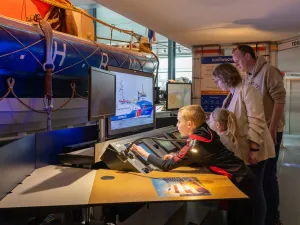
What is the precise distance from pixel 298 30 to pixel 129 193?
2782mm

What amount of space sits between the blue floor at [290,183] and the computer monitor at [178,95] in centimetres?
152

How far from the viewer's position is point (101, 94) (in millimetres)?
1549

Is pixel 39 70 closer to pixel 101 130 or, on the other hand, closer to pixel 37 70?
pixel 37 70

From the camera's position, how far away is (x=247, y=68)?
2357 millimetres

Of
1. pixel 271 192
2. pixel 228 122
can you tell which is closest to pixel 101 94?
pixel 228 122

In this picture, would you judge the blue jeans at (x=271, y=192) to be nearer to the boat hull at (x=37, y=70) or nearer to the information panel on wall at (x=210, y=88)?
the boat hull at (x=37, y=70)

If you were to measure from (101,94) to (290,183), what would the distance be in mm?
2914

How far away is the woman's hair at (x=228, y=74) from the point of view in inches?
79.1

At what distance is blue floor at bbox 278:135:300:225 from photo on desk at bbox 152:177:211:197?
152 cm

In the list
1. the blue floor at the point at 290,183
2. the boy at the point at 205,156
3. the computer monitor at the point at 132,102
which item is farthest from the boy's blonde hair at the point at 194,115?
the blue floor at the point at 290,183

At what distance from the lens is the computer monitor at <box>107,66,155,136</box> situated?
1.86 meters

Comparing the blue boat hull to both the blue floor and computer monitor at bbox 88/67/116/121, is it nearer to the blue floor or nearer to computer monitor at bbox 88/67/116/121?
computer monitor at bbox 88/67/116/121

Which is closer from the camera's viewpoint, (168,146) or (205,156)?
(205,156)

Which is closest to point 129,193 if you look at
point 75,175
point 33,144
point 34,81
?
point 75,175
